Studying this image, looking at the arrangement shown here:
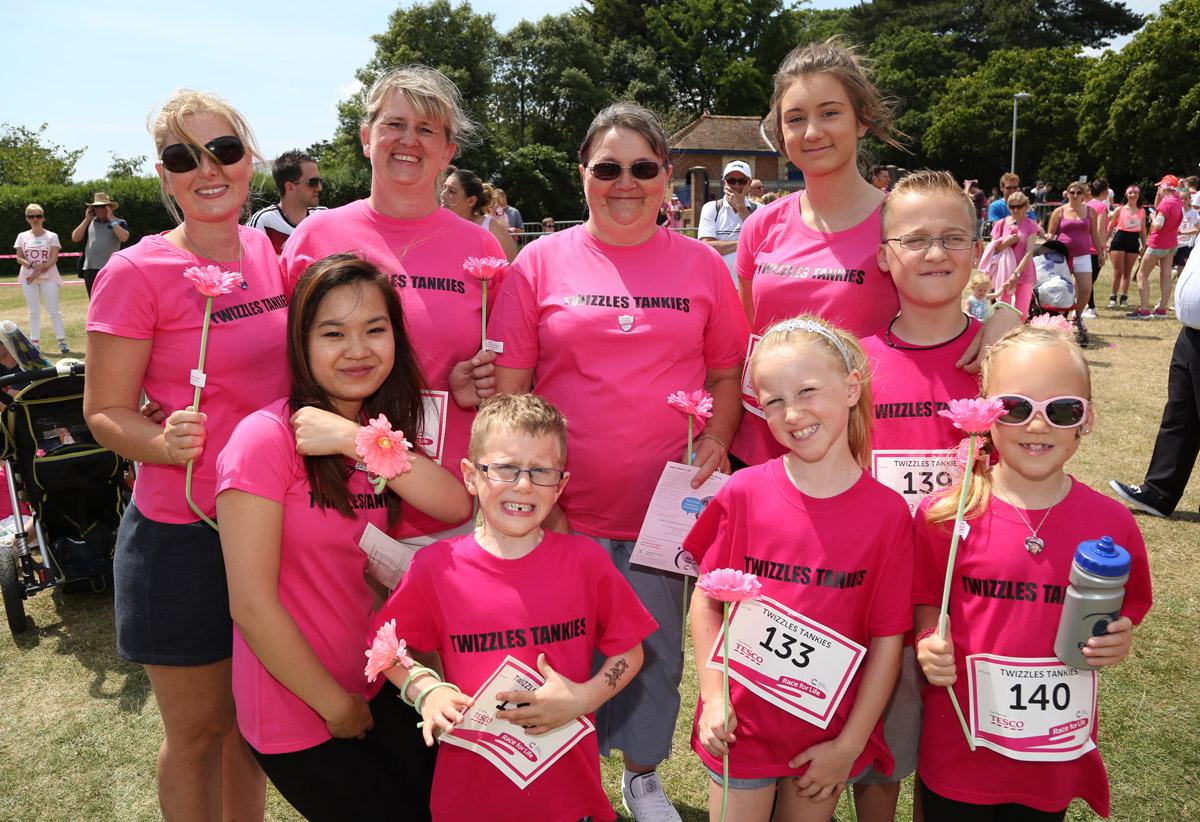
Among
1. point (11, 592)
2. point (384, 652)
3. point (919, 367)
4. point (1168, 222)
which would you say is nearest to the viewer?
point (384, 652)

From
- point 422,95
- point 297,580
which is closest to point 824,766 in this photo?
point 297,580

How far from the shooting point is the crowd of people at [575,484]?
2027 millimetres

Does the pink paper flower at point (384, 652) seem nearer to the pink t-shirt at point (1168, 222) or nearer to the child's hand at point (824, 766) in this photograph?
the child's hand at point (824, 766)

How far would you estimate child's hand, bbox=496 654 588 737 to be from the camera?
1977 millimetres

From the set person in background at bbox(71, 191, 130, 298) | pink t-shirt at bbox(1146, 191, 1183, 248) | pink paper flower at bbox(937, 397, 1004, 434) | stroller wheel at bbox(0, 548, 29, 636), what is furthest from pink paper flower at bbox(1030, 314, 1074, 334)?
person in background at bbox(71, 191, 130, 298)

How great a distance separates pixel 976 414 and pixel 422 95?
1.95 metres

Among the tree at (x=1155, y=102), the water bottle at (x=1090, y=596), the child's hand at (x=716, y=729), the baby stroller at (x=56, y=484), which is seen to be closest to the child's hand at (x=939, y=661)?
the water bottle at (x=1090, y=596)

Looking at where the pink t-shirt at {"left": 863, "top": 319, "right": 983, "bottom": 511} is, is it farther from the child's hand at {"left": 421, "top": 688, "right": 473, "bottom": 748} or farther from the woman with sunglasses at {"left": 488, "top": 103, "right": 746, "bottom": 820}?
the child's hand at {"left": 421, "top": 688, "right": 473, "bottom": 748}

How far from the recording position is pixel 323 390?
2.23 metres

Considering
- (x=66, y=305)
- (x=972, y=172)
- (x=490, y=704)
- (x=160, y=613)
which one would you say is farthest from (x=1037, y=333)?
(x=972, y=172)

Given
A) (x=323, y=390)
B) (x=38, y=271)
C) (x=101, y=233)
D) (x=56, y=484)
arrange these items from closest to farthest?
(x=323, y=390) → (x=56, y=484) → (x=38, y=271) → (x=101, y=233)

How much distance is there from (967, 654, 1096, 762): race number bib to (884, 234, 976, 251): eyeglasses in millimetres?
1117

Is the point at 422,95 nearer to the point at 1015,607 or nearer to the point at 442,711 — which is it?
the point at 442,711

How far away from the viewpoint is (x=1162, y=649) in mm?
4129
